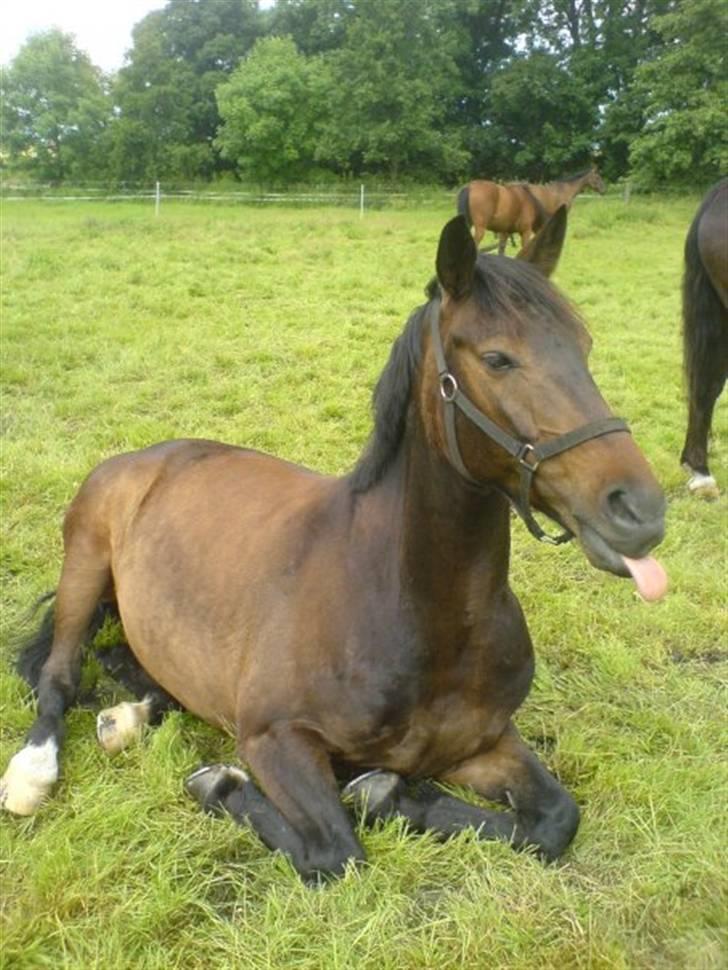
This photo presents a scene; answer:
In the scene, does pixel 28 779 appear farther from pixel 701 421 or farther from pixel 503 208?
pixel 503 208

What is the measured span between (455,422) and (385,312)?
8.85 meters

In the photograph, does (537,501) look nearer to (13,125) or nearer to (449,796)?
(449,796)

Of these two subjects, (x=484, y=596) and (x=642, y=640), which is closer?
(x=484, y=596)

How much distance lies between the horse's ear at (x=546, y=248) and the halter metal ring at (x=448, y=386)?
22.1 inches

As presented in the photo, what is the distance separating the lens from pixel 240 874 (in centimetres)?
252

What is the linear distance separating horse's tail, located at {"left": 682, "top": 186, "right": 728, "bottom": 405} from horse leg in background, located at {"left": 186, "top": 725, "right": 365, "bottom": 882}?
14.7ft

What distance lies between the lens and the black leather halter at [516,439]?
6.70 feet

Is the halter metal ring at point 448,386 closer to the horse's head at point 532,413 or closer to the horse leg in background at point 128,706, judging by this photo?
the horse's head at point 532,413

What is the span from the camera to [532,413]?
211 centimetres

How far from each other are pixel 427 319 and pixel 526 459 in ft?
1.73

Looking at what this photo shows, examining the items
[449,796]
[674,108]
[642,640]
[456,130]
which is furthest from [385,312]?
[456,130]

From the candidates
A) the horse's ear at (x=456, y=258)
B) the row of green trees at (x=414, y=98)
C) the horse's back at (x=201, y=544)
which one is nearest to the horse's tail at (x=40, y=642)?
the horse's back at (x=201, y=544)

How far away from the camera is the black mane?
219 cm

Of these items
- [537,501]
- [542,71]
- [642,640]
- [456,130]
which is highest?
[542,71]
